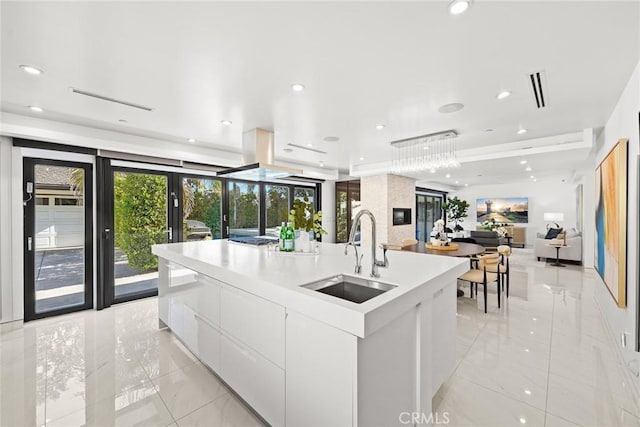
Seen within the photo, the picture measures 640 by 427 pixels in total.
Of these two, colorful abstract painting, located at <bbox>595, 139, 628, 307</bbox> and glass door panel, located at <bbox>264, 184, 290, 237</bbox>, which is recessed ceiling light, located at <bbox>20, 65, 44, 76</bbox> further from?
colorful abstract painting, located at <bbox>595, 139, 628, 307</bbox>

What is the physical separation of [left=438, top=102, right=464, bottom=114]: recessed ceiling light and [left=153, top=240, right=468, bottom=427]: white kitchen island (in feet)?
5.51

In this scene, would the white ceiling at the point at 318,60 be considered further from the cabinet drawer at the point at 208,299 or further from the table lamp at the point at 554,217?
the table lamp at the point at 554,217

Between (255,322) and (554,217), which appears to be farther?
(554,217)

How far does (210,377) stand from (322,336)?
151 centimetres

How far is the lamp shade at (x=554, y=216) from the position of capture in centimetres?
917

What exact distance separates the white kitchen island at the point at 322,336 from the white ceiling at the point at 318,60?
1.53 metres

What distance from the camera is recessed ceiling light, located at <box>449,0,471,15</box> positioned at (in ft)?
4.79

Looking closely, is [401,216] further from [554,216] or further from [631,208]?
[554,216]

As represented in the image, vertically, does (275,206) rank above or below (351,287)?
above

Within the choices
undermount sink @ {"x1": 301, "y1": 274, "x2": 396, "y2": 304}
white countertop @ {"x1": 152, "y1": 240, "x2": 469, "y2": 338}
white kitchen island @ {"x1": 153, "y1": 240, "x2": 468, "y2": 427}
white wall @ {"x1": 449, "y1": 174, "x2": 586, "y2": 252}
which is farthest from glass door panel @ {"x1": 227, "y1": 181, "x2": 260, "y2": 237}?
white wall @ {"x1": 449, "y1": 174, "x2": 586, "y2": 252}

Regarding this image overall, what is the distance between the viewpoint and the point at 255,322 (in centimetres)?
163

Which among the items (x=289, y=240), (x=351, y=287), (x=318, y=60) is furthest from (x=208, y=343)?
(x=318, y=60)

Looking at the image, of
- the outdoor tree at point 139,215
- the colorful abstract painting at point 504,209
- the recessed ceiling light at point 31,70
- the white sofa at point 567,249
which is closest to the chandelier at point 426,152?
the outdoor tree at point 139,215

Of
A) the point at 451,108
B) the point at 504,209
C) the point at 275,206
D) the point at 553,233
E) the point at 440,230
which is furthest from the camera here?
the point at 504,209
